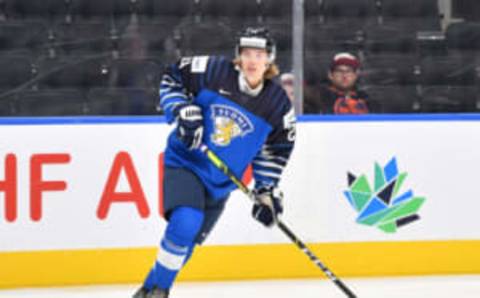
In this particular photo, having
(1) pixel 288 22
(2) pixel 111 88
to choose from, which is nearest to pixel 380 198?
(1) pixel 288 22

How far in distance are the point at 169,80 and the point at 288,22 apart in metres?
1.32

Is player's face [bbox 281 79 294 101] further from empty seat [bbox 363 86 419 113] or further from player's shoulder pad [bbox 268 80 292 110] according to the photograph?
player's shoulder pad [bbox 268 80 292 110]

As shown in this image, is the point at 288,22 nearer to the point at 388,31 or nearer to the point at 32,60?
the point at 388,31

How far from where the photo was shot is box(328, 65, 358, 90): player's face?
4.86m

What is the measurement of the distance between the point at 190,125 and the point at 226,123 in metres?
0.22

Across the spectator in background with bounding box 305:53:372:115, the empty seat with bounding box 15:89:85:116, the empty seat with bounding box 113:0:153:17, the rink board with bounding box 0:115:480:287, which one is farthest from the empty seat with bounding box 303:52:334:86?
the empty seat with bounding box 15:89:85:116

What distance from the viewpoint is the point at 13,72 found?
4602 mm

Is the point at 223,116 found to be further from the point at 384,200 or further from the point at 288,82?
the point at 384,200

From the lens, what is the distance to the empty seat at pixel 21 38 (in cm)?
469

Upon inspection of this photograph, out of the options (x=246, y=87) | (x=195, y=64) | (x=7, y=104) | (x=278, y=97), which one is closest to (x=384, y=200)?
(x=278, y=97)

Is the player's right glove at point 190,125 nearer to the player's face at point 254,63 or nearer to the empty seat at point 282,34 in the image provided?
the player's face at point 254,63

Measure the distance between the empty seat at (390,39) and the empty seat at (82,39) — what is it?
1255mm

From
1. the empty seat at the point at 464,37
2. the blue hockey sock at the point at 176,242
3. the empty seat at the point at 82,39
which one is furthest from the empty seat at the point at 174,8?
the blue hockey sock at the point at 176,242

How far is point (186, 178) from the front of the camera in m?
3.65
